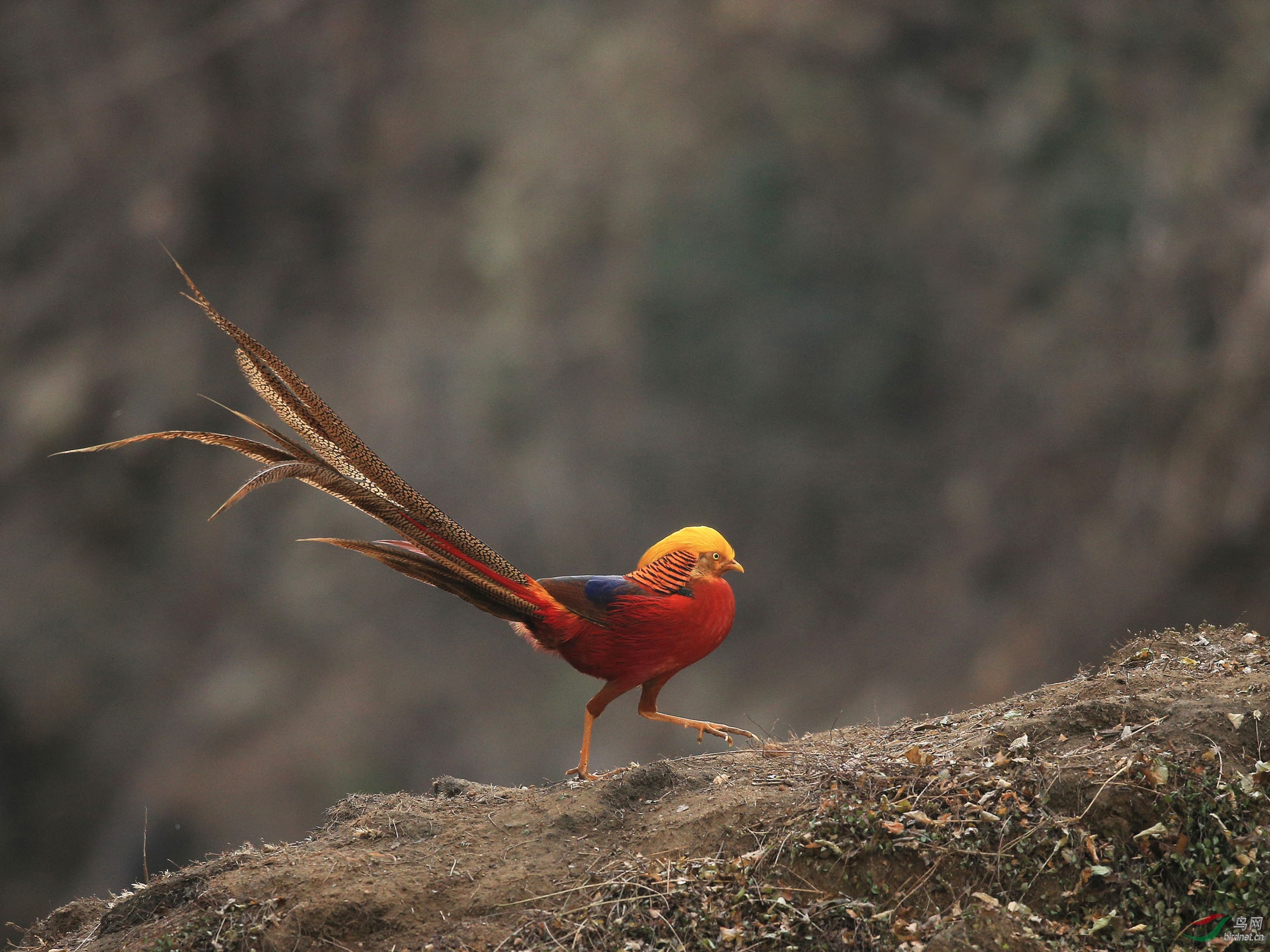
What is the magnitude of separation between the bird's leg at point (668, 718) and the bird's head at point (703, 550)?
0.56m

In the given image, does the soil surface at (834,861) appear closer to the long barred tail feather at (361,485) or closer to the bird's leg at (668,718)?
the bird's leg at (668,718)

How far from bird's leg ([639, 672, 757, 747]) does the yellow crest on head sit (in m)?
0.58

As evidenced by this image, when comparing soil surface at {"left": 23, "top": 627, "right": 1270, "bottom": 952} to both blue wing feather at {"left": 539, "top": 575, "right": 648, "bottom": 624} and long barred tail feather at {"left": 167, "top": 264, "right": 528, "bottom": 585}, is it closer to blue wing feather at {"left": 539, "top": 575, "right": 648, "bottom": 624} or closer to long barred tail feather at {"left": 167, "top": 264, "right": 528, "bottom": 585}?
blue wing feather at {"left": 539, "top": 575, "right": 648, "bottom": 624}

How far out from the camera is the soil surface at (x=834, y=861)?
3.87 meters

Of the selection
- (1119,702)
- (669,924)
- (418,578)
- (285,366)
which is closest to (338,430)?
(285,366)

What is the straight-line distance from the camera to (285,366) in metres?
4.51

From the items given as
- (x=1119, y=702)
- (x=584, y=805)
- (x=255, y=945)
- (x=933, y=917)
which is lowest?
(x=255, y=945)

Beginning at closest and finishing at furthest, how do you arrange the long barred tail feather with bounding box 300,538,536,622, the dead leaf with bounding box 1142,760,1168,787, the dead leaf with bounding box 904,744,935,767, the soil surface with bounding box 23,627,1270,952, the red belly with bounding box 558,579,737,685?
1. the soil surface with bounding box 23,627,1270,952
2. the dead leaf with bounding box 1142,760,1168,787
3. the dead leaf with bounding box 904,744,935,767
4. the long barred tail feather with bounding box 300,538,536,622
5. the red belly with bounding box 558,579,737,685

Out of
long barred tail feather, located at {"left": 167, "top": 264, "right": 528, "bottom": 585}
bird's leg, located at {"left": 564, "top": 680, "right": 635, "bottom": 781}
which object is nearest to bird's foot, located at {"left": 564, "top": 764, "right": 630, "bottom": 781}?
bird's leg, located at {"left": 564, "top": 680, "right": 635, "bottom": 781}

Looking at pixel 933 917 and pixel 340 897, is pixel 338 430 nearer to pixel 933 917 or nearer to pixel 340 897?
pixel 340 897

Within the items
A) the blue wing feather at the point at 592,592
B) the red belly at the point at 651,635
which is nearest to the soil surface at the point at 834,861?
the red belly at the point at 651,635

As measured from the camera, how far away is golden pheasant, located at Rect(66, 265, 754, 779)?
4.59 metres

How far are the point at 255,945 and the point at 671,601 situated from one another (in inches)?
88.1

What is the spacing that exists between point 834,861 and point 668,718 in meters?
1.35
